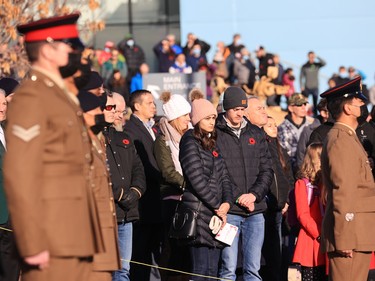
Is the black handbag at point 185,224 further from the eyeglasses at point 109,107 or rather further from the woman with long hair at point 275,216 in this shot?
the woman with long hair at point 275,216

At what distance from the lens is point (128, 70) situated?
1148 inches

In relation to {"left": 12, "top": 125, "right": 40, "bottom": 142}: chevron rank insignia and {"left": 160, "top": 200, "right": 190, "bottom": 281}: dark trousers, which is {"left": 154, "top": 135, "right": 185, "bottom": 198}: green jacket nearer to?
{"left": 160, "top": 200, "right": 190, "bottom": 281}: dark trousers

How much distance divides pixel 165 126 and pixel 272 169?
1188 mm

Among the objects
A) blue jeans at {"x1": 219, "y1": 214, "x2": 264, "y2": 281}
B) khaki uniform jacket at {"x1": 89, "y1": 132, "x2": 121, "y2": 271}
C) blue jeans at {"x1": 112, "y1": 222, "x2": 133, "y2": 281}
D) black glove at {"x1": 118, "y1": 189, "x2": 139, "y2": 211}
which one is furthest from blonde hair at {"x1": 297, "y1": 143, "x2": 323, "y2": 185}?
khaki uniform jacket at {"x1": 89, "y1": 132, "x2": 121, "y2": 271}

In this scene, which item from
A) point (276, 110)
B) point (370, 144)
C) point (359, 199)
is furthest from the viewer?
point (276, 110)

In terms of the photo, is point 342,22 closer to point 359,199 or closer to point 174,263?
point 174,263

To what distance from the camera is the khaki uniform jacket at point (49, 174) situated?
6207 millimetres

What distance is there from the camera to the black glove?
10.8 metres

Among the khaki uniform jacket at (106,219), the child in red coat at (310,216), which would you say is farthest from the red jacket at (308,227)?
the khaki uniform jacket at (106,219)

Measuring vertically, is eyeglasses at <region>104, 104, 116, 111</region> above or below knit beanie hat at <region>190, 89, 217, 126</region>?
above

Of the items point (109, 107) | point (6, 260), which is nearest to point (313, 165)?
point (109, 107)

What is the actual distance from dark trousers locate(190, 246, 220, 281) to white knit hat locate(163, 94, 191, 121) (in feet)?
5.56

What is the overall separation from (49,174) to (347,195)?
11.0 ft

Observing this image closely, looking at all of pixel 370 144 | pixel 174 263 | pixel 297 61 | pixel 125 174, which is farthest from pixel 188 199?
pixel 297 61
